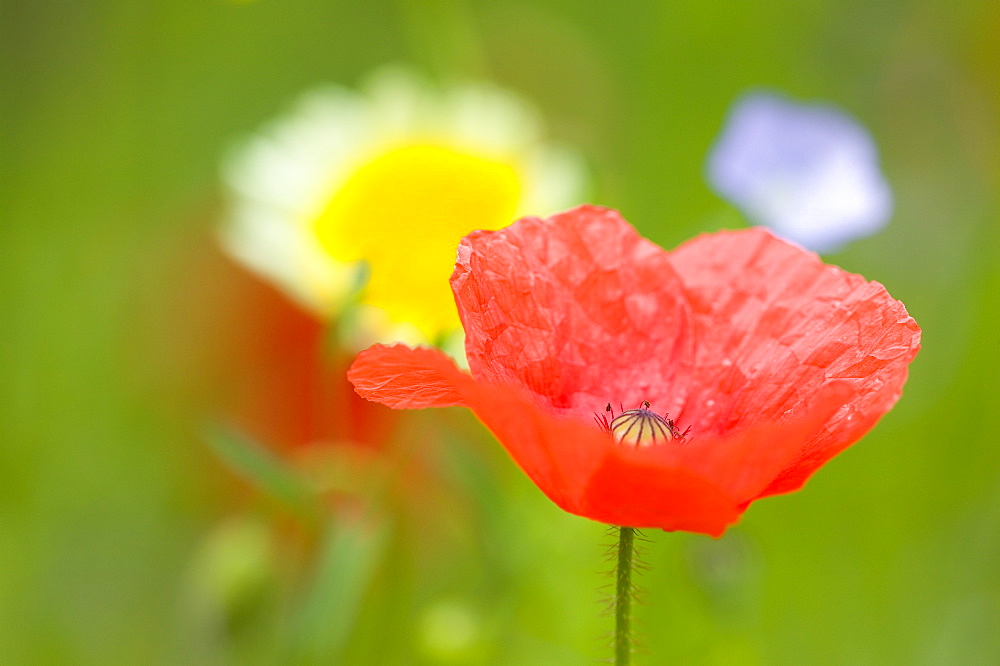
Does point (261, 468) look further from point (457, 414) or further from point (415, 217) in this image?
point (415, 217)

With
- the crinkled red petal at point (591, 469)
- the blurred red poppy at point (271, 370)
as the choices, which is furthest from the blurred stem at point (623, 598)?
the blurred red poppy at point (271, 370)

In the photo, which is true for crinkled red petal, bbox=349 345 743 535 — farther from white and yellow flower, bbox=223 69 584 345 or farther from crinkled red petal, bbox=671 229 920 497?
white and yellow flower, bbox=223 69 584 345

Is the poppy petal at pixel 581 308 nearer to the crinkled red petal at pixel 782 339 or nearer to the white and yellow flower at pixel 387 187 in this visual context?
the crinkled red petal at pixel 782 339

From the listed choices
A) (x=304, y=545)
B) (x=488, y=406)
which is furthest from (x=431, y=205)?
(x=488, y=406)

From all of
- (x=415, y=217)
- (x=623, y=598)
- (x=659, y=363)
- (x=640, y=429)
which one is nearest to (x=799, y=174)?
(x=415, y=217)

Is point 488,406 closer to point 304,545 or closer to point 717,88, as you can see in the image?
point 304,545

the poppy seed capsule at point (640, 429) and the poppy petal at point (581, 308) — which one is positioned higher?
the poppy petal at point (581, 308)
